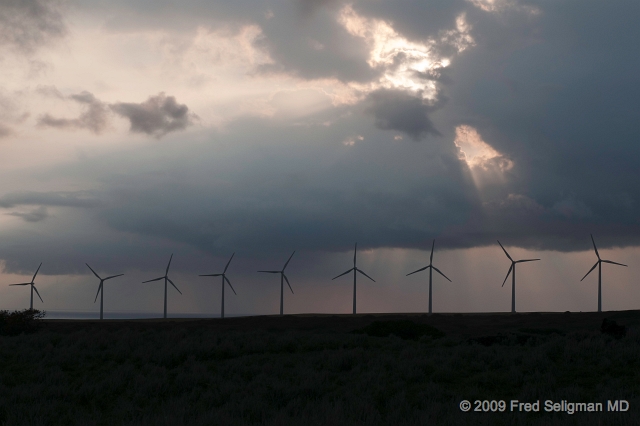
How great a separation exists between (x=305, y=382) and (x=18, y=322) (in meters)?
41.0

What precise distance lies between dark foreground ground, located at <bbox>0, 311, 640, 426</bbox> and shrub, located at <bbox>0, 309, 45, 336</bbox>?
65.2ft

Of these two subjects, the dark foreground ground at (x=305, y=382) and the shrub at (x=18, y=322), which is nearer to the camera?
the dark foreground ground at (x=305, y=382)

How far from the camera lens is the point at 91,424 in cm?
1694

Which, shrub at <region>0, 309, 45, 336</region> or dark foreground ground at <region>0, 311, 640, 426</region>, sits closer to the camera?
dark foreground ground at <region>0, 311, 640, 426</region>

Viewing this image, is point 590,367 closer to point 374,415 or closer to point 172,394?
point 374,415

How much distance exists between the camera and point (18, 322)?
170 ft

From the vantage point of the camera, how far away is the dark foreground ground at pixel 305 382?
17156 mm

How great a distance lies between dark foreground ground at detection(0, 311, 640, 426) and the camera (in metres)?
17.2

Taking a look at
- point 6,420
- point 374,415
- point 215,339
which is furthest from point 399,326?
point 6,420

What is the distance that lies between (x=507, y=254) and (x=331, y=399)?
311 feet

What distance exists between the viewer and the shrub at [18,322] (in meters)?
50.7

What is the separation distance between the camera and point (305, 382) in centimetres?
2136

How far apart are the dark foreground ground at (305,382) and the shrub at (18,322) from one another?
1988cm

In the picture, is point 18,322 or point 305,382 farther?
point 18,322
